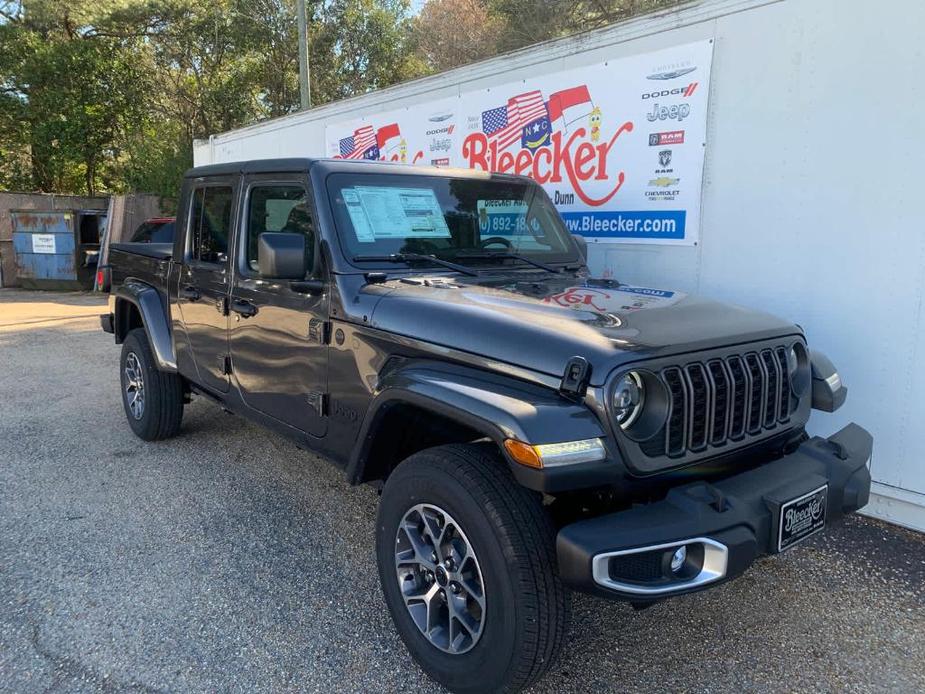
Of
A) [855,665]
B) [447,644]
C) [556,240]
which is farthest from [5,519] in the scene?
[855,665]

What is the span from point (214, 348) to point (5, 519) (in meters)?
1.47

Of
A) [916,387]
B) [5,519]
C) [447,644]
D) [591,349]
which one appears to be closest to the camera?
[591,349]

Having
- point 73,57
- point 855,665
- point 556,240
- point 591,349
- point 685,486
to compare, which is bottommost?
point 855,665

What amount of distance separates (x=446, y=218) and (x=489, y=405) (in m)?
1.66

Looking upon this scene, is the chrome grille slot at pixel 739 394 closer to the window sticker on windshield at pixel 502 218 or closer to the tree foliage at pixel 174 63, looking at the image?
the window sticker on windshield at pixel 502 218

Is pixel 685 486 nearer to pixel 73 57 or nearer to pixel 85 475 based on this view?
pixel 85 475

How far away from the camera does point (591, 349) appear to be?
7.56ft

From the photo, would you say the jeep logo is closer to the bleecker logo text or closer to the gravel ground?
the bleecker logo text

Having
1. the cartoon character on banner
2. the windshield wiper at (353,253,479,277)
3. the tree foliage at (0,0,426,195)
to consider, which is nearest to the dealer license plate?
the windshield wiper at (353,253,479,277)

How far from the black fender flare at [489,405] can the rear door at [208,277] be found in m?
1.66

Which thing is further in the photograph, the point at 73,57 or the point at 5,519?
the point at 73,57

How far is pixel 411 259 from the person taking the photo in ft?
11.1

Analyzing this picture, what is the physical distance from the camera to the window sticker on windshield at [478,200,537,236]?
12.6 feet

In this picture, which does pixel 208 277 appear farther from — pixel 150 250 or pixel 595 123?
pixel 595 123
